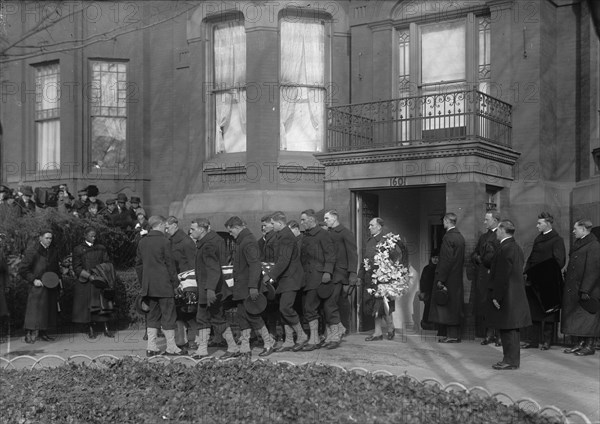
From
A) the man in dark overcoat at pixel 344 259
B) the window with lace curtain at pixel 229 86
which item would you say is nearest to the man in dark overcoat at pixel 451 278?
the man in dark overcoat at pixel 344 259

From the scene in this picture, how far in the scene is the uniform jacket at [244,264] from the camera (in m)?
11.7

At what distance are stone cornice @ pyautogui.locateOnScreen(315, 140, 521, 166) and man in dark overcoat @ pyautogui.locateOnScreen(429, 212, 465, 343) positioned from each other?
4.23ft

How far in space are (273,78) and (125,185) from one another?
17.4 ft

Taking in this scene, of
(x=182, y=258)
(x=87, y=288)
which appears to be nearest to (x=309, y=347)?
(x=182, y=258)

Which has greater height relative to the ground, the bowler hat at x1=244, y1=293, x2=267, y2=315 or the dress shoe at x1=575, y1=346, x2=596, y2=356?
the bowler hat at x1=244, y1=293, x2=267, y2=315

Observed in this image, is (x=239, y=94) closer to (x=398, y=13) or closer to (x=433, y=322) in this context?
(x=398, y=13)

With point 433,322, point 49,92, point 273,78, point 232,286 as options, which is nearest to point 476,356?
point 433,322

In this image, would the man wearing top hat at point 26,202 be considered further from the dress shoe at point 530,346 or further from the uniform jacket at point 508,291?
the dress shoe at point 530,346

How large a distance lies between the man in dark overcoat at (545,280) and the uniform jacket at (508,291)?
5.77ft

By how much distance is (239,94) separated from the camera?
1809 cm

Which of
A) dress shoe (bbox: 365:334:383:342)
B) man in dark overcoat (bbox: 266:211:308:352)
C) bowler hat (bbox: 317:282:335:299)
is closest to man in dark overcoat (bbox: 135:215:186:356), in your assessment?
man in dark overcoat (bbox: 266:211:308:352)

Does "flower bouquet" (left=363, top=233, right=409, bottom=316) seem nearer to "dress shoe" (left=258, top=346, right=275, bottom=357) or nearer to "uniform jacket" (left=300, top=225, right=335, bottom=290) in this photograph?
"uniform jacket" (left=300, top=225, right=335, bottom=290)

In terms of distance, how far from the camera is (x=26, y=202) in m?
16.8

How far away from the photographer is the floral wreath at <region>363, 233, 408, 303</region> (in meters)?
13.3
